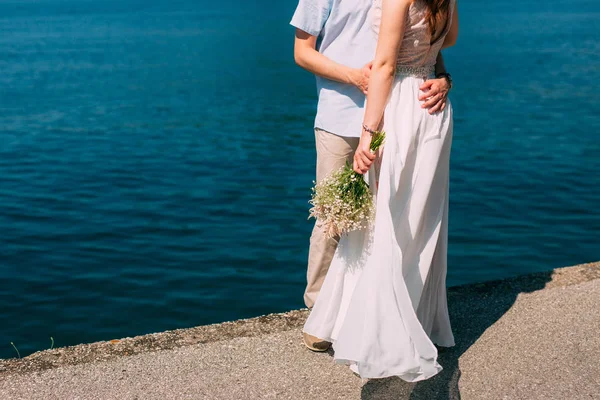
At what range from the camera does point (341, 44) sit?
3.88m

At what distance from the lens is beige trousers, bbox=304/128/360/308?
4.02 metres

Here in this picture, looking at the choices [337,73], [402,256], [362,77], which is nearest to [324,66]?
[337,73]

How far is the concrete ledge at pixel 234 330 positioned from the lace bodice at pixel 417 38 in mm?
1640

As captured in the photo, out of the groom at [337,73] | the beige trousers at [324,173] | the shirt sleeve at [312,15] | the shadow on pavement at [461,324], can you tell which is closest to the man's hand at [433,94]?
the groom at [337,73]

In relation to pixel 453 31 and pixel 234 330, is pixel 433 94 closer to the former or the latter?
pixel 453 31

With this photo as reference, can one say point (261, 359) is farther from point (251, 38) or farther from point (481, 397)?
point (251, 38)

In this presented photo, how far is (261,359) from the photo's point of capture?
397 centimetres

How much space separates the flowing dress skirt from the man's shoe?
0.27ft

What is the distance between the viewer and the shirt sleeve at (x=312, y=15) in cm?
378

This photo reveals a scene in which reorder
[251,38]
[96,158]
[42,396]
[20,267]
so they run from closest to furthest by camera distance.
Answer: [42,396] → [20,267] → [96,158] → [251,38]

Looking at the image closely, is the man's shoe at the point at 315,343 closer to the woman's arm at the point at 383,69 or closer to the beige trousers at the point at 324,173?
the beige trousers at the point at 324,173

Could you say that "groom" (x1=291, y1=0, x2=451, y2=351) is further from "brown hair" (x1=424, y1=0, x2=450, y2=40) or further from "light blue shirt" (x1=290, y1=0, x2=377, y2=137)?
"brown hair" (x1=424, y1=0, x2=450, y2=40)

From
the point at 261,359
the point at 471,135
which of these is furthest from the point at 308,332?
the point at 471,135

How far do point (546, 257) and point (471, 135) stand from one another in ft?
19.4
